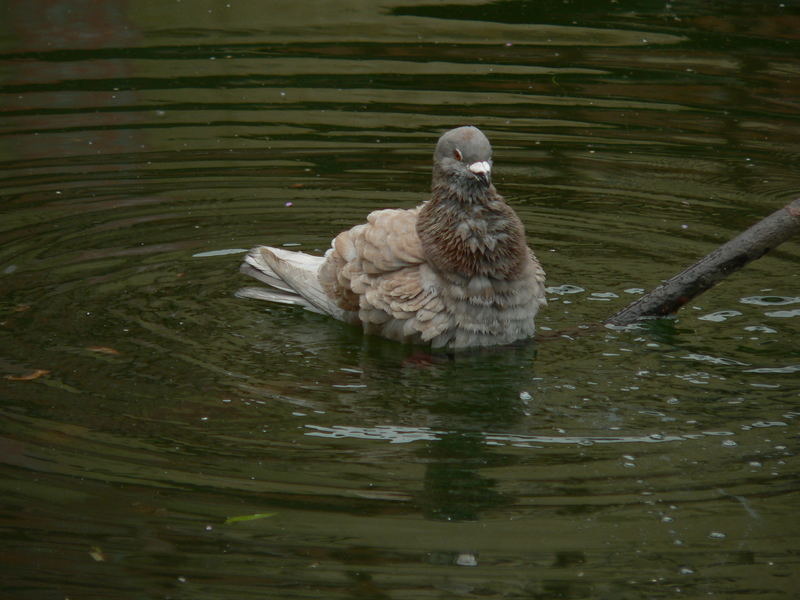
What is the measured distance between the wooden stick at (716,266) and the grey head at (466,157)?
96 centimetres

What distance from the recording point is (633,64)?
1057 cm

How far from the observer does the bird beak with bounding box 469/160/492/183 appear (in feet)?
19.5

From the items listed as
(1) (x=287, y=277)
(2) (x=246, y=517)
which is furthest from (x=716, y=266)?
(2) (x=246, y=517)

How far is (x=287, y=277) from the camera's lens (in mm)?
6777

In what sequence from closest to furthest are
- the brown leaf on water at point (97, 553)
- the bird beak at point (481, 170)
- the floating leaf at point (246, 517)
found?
the brown leaf on water at point (97, 553) → the floating leaf at point (246, 517) → the bird beak at point (481, 170)

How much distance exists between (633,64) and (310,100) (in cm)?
260

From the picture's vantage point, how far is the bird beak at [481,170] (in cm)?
595

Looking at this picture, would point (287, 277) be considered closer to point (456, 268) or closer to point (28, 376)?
point (456, 268)

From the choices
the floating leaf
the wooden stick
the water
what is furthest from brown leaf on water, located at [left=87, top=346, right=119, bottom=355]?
the wooden stick

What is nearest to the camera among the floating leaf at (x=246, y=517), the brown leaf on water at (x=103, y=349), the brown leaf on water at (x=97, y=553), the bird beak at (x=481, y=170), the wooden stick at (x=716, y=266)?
the brown leaf on water at (x=97, y=553)

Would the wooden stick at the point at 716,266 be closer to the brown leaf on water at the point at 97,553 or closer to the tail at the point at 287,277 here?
the tail at the point at 287,277

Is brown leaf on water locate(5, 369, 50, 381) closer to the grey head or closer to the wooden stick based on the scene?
the grey head

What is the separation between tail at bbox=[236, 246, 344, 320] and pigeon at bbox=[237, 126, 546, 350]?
376 millimetres

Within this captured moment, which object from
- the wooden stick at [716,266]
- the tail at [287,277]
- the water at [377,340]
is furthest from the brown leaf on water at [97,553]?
the wooden stick at [716,266]
